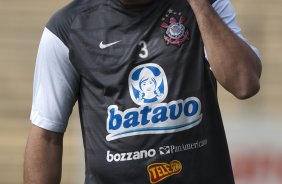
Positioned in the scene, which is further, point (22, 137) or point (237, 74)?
point (22, 137)

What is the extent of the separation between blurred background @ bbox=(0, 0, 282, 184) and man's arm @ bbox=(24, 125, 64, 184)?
3.24 metres

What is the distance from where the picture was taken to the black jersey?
304 centimetres

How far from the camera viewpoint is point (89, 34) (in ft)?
10.4

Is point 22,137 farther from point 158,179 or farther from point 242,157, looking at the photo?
point 158,179

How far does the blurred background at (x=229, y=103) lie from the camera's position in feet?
21.1

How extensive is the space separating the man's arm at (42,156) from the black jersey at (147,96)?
15cm

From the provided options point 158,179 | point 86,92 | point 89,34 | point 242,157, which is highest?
point 89,34

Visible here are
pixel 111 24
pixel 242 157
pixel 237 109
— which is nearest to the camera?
→ pixel 111 24

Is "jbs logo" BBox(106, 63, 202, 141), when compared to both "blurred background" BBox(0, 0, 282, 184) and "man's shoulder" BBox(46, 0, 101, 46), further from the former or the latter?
"blurred background" BBox(0, 0, 282, 184)

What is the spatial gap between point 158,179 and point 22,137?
172 inches

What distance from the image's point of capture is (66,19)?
3.21m

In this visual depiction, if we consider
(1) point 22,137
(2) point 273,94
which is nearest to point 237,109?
(2) point 273,94

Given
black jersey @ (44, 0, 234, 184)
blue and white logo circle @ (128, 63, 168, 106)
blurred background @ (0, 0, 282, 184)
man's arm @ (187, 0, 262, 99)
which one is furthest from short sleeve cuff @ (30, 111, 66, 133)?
blurred background @ (0, 0, 282, 184)

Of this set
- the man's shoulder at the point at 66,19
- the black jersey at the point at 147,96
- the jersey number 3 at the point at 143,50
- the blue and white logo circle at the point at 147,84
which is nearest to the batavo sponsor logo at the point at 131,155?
the black jersey at the point at 147,96
